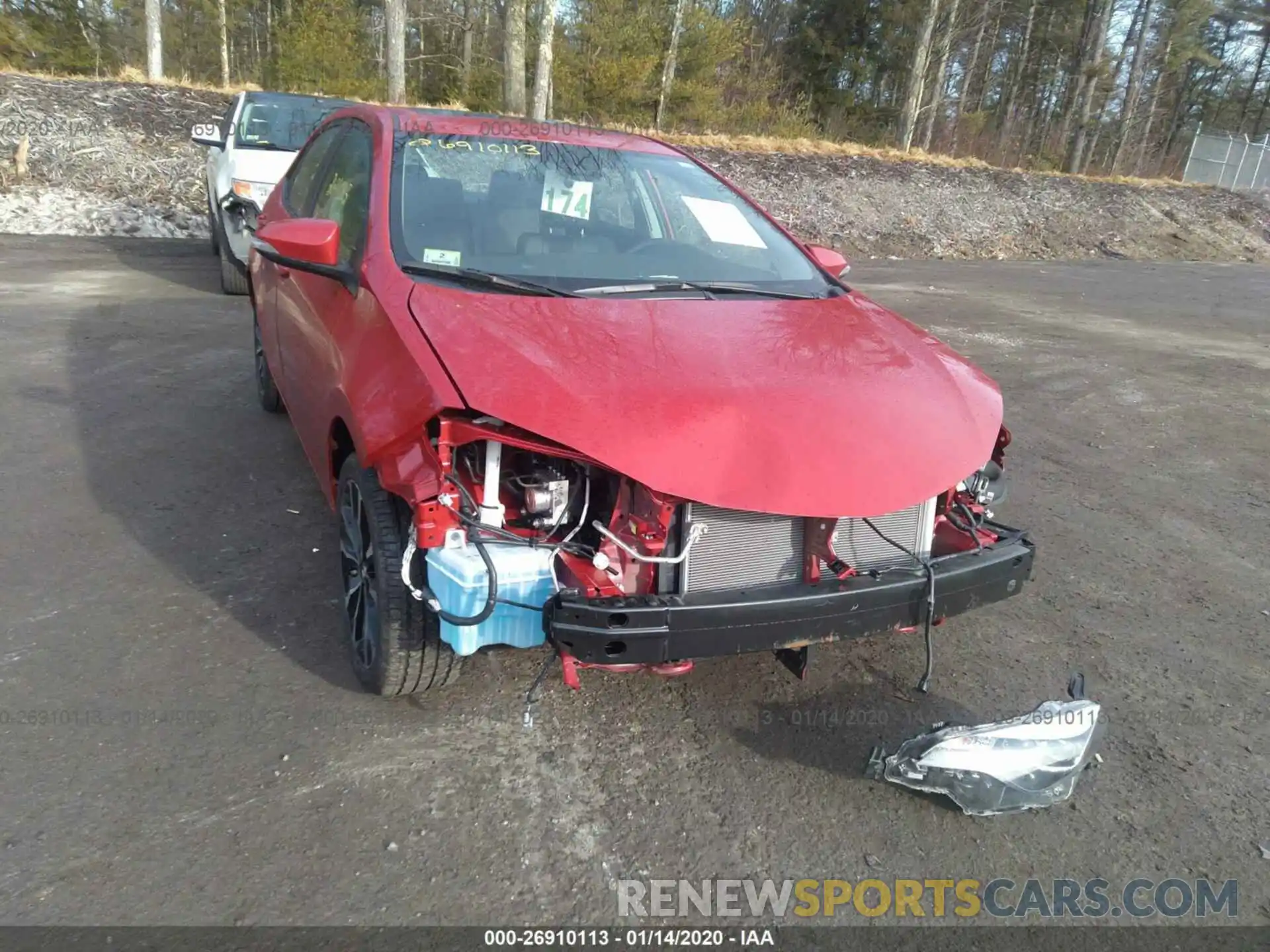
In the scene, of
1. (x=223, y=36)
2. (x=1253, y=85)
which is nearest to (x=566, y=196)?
(x=223, y=36)

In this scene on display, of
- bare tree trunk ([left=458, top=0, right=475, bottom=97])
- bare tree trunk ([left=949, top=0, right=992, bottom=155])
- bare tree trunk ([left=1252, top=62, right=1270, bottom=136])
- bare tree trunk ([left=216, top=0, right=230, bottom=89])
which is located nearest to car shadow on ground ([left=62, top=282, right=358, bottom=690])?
bare tree trunk ([left=458, top=0, right=475, bottom=97])

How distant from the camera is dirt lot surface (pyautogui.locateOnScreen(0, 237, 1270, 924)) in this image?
2297 millimetres

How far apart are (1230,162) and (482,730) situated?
38385mm

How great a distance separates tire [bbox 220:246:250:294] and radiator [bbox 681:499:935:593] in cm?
799

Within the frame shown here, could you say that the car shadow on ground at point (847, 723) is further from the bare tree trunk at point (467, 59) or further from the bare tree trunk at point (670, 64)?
the bare tree trunk at point (467, 59)

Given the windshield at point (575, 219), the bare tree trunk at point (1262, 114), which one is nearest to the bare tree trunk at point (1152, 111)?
the bare tree trunk at point (1262, 114)

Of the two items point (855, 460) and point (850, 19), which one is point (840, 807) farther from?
point (850, 19)

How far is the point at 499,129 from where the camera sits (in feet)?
13.2

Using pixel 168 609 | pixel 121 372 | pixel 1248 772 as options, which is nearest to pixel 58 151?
pixel 121 372

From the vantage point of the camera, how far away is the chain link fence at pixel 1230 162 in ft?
104

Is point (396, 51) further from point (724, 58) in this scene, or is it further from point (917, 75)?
point (917, 75)

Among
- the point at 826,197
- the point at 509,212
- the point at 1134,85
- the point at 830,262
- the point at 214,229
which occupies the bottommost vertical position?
the point at 214,229

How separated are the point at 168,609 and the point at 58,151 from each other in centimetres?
1383

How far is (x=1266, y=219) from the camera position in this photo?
79.7ft
